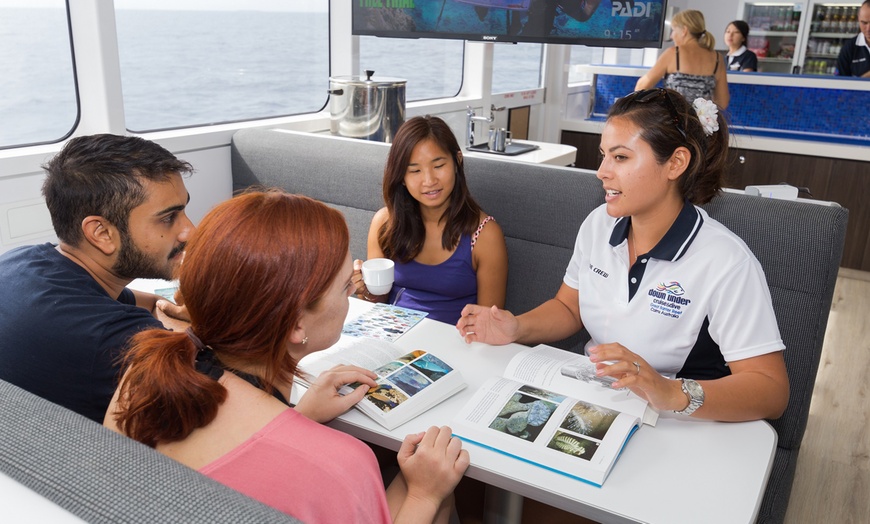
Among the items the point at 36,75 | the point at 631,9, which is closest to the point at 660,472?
the point at 631,9

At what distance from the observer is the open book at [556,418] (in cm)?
122

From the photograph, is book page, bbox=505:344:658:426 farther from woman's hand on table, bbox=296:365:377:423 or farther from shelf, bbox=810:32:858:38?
shelf, bbox=810:32:858:38

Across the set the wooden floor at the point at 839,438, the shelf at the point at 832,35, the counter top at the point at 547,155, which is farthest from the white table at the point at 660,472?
the shelf at the point at 832,35

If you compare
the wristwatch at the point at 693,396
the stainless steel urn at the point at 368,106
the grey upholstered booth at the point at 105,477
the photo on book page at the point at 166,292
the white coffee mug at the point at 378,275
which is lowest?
the photo on book page at the point at 166,292

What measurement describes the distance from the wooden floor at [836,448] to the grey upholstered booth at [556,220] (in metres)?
0.62

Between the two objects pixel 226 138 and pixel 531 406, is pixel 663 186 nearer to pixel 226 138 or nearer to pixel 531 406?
pixel 531 406

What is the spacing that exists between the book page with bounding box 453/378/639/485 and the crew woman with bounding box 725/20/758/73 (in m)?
6.19

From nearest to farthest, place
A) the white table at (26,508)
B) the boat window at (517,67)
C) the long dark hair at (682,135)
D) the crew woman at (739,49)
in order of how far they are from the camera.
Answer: the white table at (26,508), the long dark hair at (682,135), the boat window at (517,67), the crew woman at (739,49)

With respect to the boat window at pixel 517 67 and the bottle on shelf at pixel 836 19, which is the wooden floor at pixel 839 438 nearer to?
the boat window at pixel 517 67

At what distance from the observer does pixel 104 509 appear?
2.14ft

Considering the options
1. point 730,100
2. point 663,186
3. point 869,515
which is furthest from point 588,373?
point 730,100

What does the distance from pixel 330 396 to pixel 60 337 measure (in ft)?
1.66

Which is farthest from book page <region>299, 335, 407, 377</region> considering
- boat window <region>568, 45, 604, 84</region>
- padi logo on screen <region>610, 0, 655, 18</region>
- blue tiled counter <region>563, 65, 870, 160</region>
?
boat window <region>568, 45, 604, 84</region>

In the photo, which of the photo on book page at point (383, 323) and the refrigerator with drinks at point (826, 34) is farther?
the refrigerator with drinks at point (826, 34)
